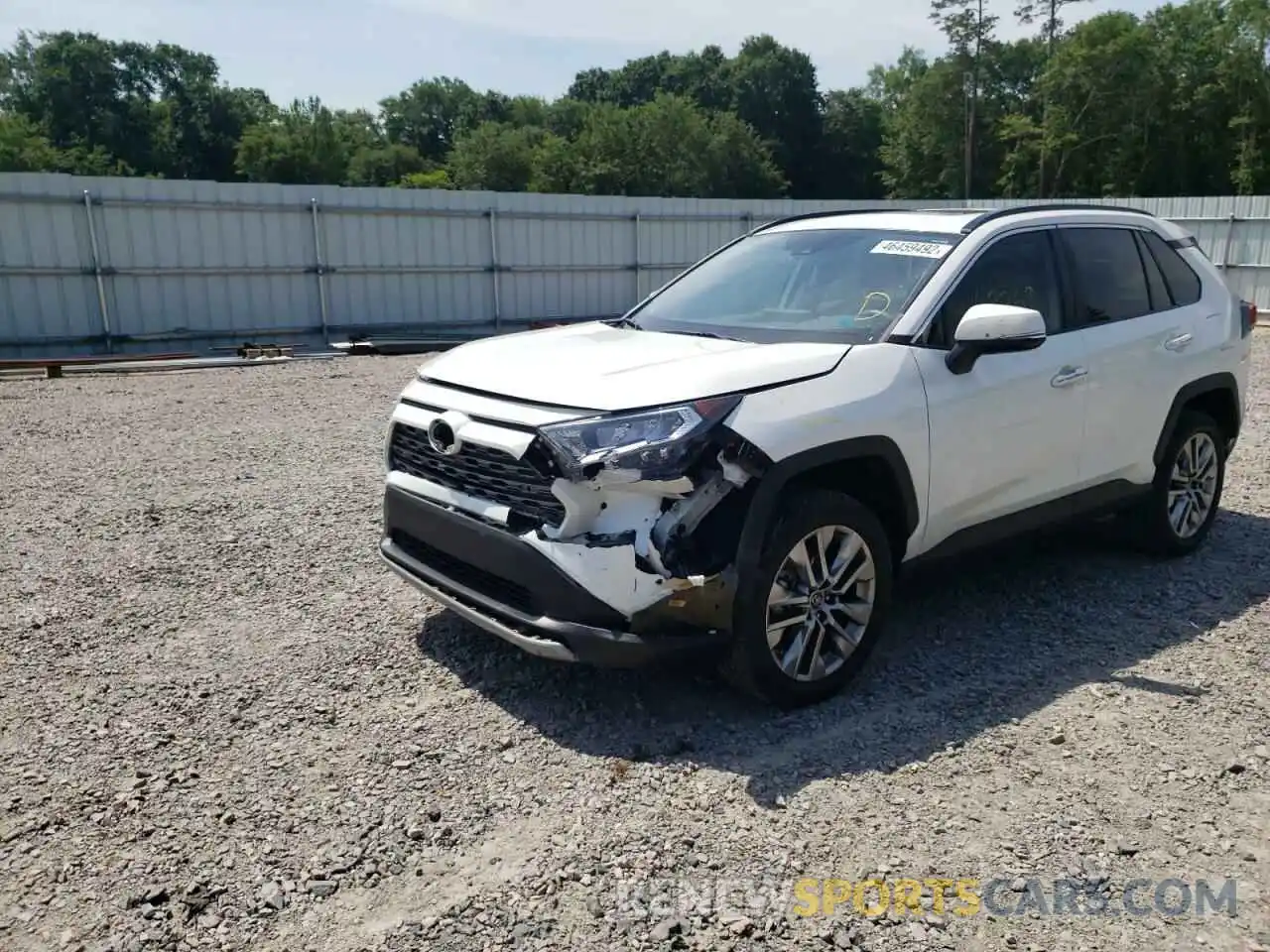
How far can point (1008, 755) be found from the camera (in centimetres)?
345

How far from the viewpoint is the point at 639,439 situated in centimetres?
329

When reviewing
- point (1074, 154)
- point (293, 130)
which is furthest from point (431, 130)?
point (1074, 154)

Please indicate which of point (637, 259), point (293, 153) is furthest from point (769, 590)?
point (293, 153)

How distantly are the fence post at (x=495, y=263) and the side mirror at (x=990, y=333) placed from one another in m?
15.1

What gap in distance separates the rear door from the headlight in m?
2.32

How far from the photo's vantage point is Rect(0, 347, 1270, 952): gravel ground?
265 centimetres

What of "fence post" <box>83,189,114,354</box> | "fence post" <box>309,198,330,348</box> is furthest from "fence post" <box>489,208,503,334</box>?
"fence post" <box>83,189,114,354</box>

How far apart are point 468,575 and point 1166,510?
388 centimetres

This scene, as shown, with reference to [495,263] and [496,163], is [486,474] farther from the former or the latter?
[496,163]

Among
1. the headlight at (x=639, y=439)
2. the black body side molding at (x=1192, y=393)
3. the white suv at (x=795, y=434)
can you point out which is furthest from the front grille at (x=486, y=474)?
the black body side molding at (x=1192, y=393)

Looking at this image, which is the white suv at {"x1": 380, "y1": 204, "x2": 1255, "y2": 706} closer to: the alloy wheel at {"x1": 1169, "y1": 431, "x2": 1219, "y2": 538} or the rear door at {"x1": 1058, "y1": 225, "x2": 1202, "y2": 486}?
the rear door at {"x1": 1058, "y1": 225, "x2": 1202, "y2": 486}

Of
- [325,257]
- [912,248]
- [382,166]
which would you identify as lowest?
[325,257]

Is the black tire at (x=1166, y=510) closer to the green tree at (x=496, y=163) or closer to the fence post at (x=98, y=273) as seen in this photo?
the fence post at (x=98, y=273)

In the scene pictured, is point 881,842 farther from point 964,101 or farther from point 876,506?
point 964,101
